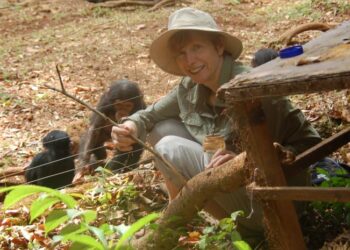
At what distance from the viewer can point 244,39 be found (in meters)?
8.47

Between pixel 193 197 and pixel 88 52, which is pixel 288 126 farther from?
pixel 88 52

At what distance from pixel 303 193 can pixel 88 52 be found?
23.8 feet

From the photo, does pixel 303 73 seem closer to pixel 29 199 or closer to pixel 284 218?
pixel 284 218

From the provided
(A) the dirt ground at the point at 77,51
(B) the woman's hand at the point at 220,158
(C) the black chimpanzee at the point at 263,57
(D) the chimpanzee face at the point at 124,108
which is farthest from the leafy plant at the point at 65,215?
(D) the chimpanzee face at the point at 124,108

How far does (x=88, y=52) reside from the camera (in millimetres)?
8969

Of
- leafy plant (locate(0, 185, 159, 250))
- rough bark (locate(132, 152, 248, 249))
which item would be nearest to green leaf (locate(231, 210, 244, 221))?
rough bark (locate(132, 152, 248, 249))

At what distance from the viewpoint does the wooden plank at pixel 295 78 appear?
1708mm

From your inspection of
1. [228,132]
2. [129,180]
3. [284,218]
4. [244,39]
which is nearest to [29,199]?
[129,180]

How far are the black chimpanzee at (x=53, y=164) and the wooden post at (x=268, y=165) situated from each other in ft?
9.88

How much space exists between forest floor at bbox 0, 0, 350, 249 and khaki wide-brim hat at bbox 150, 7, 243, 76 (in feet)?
5.65

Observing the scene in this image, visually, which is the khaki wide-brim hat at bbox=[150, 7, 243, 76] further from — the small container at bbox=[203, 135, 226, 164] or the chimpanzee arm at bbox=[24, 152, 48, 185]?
the chimpanzee arm at bbox=[24, 152, 48, 185]

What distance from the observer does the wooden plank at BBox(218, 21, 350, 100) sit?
5.60ft

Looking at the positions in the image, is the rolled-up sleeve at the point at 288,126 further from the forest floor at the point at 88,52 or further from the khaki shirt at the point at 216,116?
the forest floor at the point at 88,52

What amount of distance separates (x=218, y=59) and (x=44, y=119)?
14.4ft
